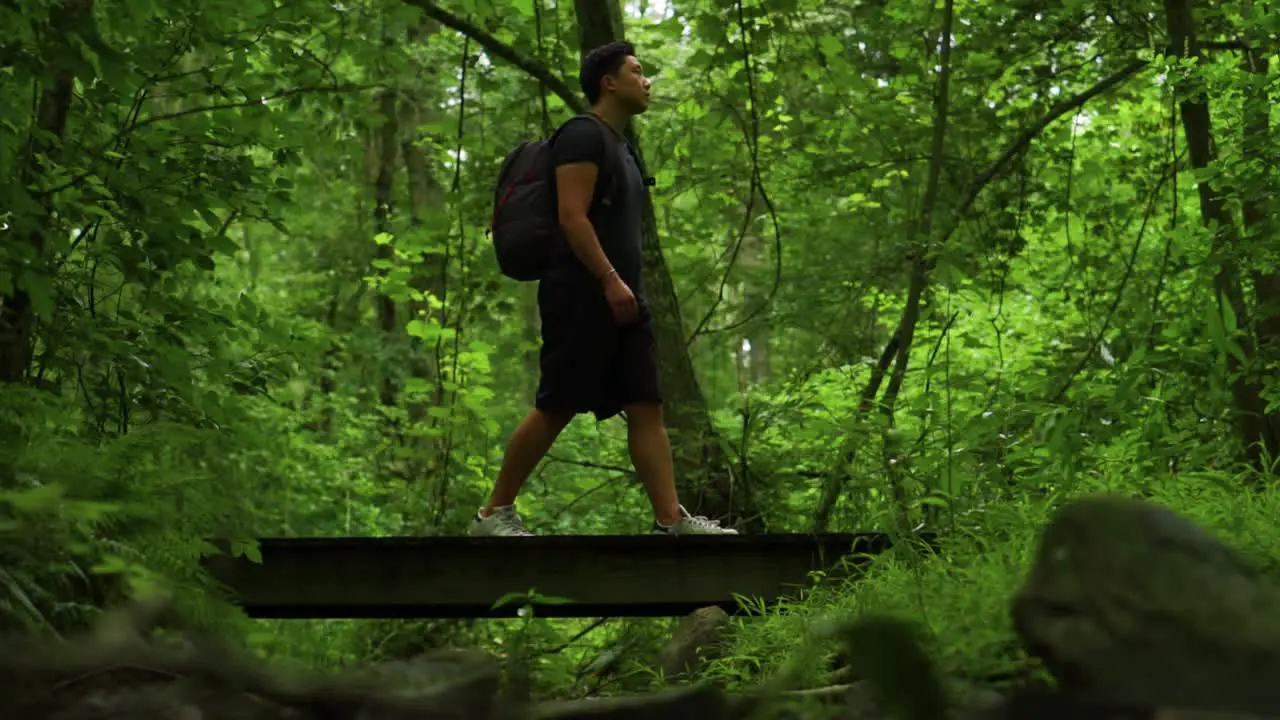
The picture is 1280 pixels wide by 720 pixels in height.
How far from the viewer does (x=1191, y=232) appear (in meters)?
6.30

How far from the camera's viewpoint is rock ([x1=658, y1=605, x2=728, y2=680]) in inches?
205

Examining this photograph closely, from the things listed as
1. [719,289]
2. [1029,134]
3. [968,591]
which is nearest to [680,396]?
[719,289]

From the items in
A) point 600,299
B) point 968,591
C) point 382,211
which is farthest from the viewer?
point 382,211

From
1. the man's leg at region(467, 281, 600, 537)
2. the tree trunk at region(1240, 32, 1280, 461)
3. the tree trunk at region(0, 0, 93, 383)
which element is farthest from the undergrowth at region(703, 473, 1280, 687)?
the tree trunk at region(0, 0, 93, 383)

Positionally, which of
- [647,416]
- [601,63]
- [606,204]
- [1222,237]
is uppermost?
[601,63]

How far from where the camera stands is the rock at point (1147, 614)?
6.22ft

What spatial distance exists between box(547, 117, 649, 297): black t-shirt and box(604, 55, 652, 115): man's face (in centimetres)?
14

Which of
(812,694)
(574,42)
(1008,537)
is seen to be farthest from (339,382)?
(812,694)

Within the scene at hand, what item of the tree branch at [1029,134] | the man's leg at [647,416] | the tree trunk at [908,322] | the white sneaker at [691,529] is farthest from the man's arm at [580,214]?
the tree branch at [1029,134]

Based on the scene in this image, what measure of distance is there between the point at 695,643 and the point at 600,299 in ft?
4.58

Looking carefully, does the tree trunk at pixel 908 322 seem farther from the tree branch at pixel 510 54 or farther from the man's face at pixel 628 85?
the tree branch at pixel 510 54

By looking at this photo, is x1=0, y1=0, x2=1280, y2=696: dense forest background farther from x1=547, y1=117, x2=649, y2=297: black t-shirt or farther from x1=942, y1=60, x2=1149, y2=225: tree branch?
x1=547, y1=117, x2=649, y2=297: black t-shirt

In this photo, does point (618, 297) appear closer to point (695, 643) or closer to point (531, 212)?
point (531, 212)

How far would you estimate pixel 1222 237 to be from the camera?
19.6 feet
